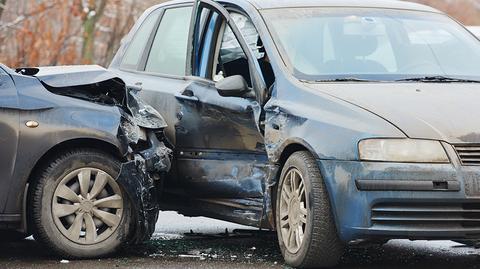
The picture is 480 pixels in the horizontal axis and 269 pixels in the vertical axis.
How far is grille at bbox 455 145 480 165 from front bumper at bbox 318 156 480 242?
49 millimetres

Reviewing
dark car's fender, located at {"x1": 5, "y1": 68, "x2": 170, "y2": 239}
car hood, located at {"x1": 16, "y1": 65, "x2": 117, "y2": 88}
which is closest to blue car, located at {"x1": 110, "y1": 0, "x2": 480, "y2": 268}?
dark car's fender, located at {"x1": 5, "y1": 68, "x2": 170, "y2": 239}

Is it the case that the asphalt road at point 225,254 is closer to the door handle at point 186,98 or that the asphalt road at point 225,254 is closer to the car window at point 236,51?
the door handle at point 186,98

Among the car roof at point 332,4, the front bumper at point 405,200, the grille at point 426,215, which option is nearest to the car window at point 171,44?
the car roof at point 332,4

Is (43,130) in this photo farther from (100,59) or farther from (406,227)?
(100,59)

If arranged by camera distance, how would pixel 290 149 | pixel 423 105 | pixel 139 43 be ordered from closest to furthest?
pixel 423 105, pixel 290 149, pixel 139 43

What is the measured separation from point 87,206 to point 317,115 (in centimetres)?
166

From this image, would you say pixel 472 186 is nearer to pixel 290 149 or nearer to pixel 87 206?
pixel 290 149

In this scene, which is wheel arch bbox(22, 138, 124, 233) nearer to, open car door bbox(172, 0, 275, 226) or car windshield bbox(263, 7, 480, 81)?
open car door bbox(172, 0, 275, 226)

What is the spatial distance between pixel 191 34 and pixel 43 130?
69.1 inches

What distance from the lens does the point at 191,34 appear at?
8781 mm

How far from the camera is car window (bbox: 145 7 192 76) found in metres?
8.87

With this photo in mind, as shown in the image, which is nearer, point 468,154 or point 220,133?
point 468,154

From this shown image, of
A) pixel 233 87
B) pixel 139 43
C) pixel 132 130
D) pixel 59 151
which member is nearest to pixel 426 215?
pixel 233 87

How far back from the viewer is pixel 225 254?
7957 millimetres
